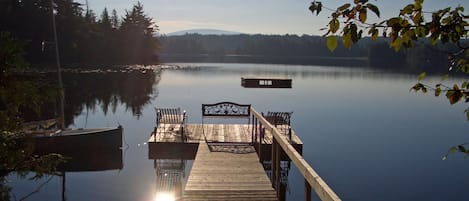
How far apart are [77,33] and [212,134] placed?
55547 millimetres

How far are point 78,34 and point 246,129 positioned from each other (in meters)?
55.5

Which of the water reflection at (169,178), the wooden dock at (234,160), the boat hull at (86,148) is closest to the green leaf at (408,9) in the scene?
the wooden dock at (234,160)

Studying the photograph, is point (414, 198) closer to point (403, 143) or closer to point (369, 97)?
point (403, 143)

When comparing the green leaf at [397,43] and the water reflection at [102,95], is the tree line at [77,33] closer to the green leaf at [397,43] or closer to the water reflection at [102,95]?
the water reflection at [102,95]

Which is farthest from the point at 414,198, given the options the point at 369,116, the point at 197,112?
the point at 197,112

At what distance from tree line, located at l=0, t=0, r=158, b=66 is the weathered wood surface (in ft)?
103

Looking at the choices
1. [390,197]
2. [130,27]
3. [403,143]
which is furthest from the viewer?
[130,27]

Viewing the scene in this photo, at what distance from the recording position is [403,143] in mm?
19938

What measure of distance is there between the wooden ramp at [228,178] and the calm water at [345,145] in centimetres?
271

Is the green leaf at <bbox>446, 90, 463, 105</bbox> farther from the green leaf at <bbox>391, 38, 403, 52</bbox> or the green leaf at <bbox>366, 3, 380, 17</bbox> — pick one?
the green leaf at <bbox>366, 3, 380, 17</bbox>

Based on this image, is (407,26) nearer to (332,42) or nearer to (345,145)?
(332,42)

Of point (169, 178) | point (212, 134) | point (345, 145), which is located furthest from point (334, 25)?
point (345, 145)

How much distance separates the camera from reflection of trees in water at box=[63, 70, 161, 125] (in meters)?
30.5

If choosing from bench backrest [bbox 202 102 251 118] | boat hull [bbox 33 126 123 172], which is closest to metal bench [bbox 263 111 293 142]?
bench backrest [bbox 202 102 251 118]
